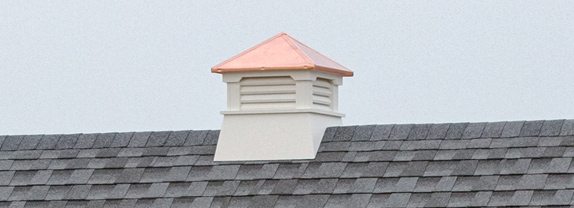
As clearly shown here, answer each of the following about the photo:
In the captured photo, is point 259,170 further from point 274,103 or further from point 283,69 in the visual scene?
point 283,69

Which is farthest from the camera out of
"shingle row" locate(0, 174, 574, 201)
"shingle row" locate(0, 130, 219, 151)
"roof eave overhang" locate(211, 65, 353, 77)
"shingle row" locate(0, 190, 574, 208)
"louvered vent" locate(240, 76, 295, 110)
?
"shingle row" locate(0, 130, 219, 151)

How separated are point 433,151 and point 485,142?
1.66ft

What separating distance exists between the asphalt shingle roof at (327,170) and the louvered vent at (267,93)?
512mm

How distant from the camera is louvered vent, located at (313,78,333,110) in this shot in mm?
15758

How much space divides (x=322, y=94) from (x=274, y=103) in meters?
0.58

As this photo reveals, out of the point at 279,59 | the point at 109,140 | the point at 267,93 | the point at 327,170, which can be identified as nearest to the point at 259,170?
the point at 327,170

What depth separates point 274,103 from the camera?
616 inches

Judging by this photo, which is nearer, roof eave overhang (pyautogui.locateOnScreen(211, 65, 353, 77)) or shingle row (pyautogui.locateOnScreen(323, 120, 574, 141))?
shingle row (pyautogui.locateOnScreen(323, 120, 574, 141))

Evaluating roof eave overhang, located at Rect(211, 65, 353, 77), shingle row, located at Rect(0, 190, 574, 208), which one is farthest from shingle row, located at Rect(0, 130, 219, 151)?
shingle row, located at Rect(0, 190, 574, 208)

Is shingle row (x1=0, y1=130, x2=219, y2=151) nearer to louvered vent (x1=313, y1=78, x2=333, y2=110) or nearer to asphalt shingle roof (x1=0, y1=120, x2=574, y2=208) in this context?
asphalt shingle roof (x1=0, y1=120, x2=574, y2=208)

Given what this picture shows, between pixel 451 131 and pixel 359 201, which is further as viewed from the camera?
pixel 451 131

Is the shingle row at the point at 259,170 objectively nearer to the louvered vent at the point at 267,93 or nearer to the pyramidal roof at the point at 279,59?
the louvered vent at the point at 267,93

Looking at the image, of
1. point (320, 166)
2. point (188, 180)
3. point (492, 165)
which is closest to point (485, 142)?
point (492, 165)

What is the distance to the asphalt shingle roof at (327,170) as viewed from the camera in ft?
46.3
